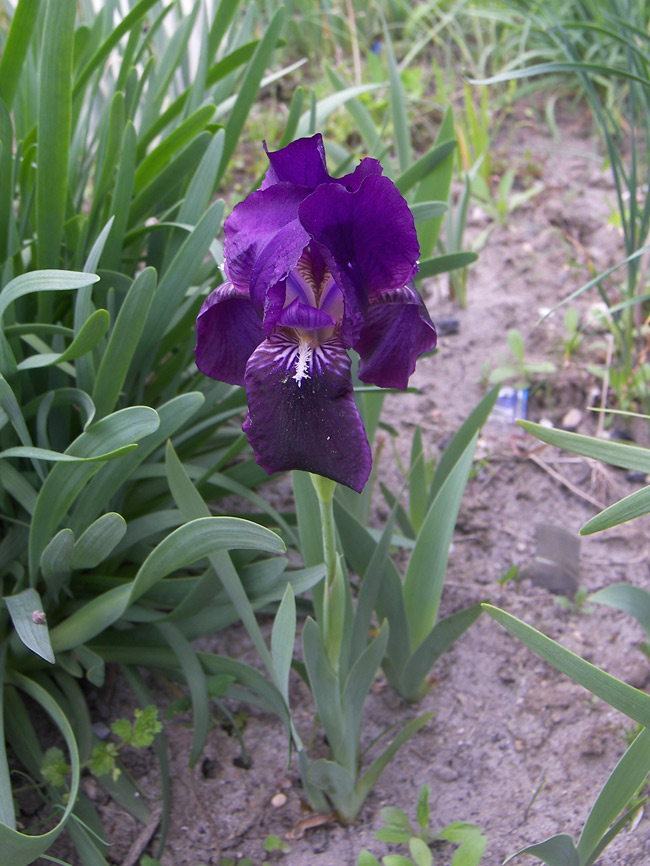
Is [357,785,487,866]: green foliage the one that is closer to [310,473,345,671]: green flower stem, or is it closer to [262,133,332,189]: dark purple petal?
[310,473,345,671]: green flower stem

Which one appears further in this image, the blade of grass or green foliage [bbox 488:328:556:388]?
green foliage [bbox 488:328:556:388]

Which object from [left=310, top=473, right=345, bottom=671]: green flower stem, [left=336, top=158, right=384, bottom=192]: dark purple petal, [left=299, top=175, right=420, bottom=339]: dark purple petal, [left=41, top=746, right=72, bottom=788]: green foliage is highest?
[left=336, top=158, right=384, bottom=192]: dark purple petal

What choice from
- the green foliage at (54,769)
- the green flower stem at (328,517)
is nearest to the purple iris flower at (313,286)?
the green flower stem at (328,517)

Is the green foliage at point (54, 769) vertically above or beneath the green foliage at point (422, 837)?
above

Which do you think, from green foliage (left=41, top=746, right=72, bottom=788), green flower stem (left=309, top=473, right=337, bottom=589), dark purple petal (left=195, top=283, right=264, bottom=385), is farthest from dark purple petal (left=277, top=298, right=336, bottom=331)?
green foliage (left=41, top=746, right=72, bottom=788)

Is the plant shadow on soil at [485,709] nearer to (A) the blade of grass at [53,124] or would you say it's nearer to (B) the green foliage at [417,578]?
(B) the green foliage at [417,578]

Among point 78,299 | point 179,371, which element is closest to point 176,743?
point 179,371
